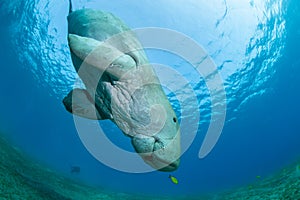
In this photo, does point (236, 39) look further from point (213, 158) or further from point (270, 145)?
point (213, 158)

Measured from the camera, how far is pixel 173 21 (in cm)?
1638

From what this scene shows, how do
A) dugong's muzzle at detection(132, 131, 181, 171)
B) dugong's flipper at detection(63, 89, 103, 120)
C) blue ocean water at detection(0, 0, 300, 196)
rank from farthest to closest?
blue ocean water at detection(0, 0, 300, 196) < dugong's flipper at detection(63, 89, 103, 120) < dugong's muzzle at detection(132, 131, 181, 171)

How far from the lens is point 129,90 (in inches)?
139

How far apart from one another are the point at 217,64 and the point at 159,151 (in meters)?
18.8

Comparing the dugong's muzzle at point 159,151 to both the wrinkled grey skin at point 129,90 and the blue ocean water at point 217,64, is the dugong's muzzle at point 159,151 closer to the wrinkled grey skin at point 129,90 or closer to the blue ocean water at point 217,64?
the wrinkled grey skin at point 129,90

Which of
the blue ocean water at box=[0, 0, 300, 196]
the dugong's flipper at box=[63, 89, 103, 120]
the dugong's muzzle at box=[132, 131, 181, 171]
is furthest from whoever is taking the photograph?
the blue ocean water at box=[0, 0, 300, 196]

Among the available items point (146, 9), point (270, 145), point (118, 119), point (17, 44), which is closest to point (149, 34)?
point (146, 9)

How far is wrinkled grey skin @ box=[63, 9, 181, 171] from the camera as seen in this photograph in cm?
324

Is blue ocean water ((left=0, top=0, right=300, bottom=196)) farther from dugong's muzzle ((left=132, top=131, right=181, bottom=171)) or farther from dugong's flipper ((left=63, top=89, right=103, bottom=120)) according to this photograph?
dugong's muzzle ((left=132, top=131, right=181, bottom=171))

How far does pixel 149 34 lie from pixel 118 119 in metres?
12.7

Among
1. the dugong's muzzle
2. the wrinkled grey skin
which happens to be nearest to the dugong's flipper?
the wrinkled grey skin

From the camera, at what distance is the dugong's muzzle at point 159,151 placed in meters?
3.20

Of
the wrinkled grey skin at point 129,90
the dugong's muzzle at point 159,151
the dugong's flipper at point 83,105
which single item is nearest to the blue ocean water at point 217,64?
the dugong's flipper at point 83,105

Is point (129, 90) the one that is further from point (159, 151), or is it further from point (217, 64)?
point (217, 64)
